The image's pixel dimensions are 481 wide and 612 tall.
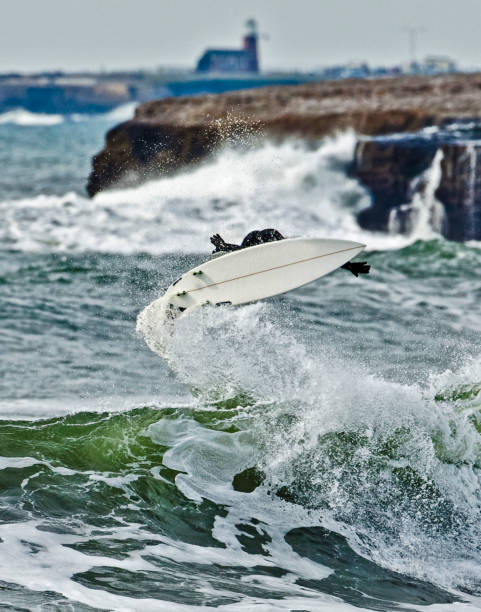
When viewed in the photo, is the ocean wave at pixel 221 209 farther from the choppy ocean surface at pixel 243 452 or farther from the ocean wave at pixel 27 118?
the ocean wave at pixel 27 118

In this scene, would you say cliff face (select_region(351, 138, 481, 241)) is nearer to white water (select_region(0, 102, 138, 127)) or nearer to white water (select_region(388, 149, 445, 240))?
white water (select_region(388, 149, 445, 240))

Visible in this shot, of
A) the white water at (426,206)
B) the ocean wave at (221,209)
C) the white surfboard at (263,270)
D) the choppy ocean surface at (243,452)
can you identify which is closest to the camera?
the choppy ocean surface at (243,452)

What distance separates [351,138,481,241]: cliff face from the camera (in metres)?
25.5

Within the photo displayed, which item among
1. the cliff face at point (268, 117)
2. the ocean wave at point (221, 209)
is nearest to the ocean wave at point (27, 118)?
the cliff face at point (268, 117)

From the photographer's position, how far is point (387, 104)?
111 feet

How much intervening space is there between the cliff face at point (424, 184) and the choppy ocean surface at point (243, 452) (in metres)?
6.11

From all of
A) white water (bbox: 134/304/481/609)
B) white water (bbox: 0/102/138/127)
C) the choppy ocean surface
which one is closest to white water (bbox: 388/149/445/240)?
the choppy ocean surface

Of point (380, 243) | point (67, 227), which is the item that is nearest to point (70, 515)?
point (380, 243)

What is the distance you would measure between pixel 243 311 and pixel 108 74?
160 metres

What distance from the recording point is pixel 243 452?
35.9 feet

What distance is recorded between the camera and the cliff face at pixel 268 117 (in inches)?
1236

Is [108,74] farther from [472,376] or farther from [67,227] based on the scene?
[472,376]

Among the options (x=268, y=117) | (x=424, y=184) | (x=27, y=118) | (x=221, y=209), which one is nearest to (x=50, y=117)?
(x=27, y=118)

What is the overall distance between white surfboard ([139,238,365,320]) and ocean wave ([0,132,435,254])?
38.5 feet
